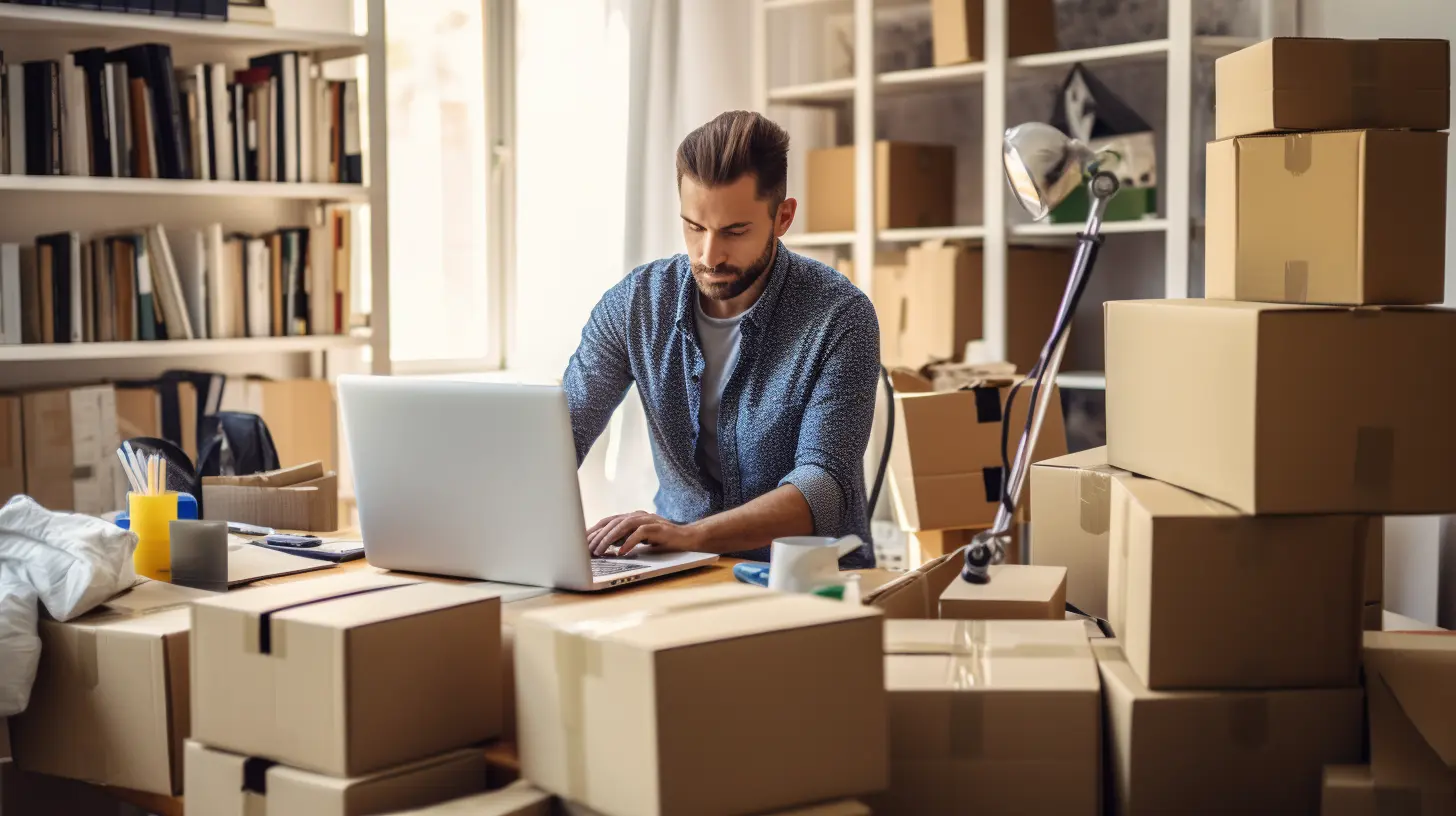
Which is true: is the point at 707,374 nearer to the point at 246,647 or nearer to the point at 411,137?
the point at 246,647

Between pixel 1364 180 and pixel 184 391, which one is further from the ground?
pixel 1364 180

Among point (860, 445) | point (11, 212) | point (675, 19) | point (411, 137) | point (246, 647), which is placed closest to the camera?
point (246, 647)

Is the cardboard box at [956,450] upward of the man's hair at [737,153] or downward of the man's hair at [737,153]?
downward

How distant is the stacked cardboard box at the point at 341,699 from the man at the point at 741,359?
2.61 ft

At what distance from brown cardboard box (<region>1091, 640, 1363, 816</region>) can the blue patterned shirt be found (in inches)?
32.7

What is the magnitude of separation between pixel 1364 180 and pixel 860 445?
38.0 inches

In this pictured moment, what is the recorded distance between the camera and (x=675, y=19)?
3967 millimetres

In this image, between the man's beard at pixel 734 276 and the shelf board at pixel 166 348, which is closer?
the man's beard at pixel 734 276

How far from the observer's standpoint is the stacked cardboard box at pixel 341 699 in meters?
1.22

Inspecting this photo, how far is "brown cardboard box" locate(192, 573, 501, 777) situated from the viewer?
1.23 meters

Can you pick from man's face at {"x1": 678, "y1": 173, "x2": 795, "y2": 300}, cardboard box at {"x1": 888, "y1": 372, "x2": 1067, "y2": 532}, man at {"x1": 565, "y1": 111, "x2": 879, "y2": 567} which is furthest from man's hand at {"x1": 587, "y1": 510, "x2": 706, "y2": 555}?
cardboard box at {"x1": 888, "y1": 372, "x2": 1067, "y2": 532}

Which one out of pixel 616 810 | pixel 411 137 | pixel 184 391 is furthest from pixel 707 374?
pixel 411 137

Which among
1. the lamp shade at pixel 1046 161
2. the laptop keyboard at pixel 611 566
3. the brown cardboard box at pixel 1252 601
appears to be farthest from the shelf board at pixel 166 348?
the brown cardboard box at pixel 1252 601

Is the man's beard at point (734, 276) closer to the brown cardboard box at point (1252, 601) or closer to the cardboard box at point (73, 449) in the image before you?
the brown cardboard box at point (1252, 601)
